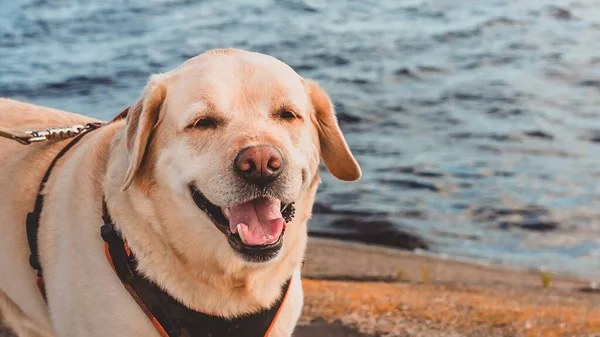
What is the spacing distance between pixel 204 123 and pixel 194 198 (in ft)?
0.94

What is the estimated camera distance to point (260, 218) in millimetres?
2938

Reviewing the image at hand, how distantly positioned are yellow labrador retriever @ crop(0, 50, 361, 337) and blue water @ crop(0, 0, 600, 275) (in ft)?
16.9

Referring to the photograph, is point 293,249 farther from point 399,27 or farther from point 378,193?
point 399,27

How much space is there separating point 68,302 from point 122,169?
0.54 metres

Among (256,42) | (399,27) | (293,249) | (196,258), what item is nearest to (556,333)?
(293,249)

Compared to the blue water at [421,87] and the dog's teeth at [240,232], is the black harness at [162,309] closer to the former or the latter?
the dog's teeth at [240,232]

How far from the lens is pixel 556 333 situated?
191 inches

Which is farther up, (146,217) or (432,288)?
(146,217)

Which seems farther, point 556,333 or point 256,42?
point 256,42

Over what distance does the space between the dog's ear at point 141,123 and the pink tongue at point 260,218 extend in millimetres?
393

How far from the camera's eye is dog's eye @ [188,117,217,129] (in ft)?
9.93

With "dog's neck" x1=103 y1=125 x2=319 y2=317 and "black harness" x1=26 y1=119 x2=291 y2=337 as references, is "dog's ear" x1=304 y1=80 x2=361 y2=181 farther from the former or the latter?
"black harness" x1=26 y1=119 x2=291 y2=337

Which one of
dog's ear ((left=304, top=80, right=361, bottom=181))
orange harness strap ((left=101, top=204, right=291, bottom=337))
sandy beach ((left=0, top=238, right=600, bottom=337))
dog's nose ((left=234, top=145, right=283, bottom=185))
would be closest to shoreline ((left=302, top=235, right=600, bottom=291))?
sandy beach ((left=0, top=238, right=600, bottom=337))

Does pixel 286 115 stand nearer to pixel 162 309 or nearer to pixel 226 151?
pixel 226 151
